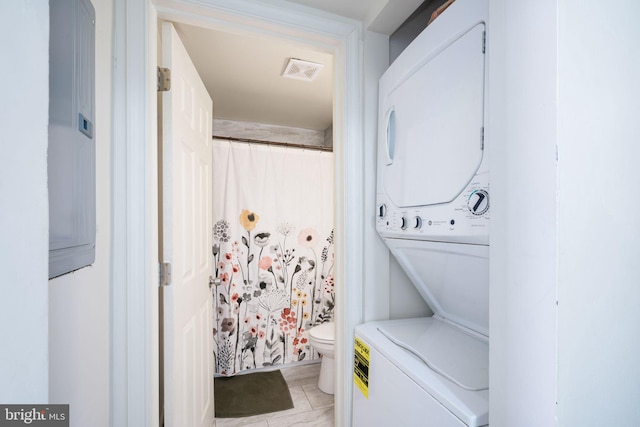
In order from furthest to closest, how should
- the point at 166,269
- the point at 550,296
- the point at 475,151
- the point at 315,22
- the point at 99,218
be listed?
1. the point at 315,22
2. the point at 166,269
3. the point at 99,218
4. the point at 475,151
5. the point at 550,296

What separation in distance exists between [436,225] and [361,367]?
2.25 ft

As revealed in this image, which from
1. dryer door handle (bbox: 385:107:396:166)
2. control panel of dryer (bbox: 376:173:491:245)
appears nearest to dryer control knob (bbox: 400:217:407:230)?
control panel of dryer (bbox: 376:173:491:245)

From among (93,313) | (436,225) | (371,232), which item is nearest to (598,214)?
(436,225)

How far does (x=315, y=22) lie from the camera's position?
1257 millimetres

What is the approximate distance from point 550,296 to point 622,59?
450 millimetres

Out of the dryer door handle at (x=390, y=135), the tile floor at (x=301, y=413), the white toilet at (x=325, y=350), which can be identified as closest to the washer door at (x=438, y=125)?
the dryer door handle at (x=390, y=135)

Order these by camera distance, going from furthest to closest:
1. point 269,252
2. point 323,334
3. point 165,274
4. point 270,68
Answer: point 269,252, point 323,334, point 270,68, point 165,274

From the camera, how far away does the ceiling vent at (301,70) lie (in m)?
1.94

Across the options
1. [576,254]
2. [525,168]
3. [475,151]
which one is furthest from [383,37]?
[576,254]

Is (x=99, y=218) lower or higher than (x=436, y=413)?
higher

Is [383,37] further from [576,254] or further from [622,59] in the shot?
[576,254]

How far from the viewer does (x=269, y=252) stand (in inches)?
95.0

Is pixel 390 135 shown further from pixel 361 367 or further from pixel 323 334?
pixel 323 334
